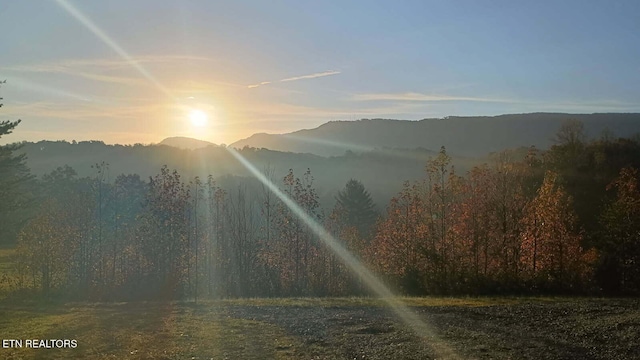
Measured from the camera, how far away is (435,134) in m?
143

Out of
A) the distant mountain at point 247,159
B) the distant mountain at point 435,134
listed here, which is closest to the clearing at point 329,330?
the distant mountain at point 247,159

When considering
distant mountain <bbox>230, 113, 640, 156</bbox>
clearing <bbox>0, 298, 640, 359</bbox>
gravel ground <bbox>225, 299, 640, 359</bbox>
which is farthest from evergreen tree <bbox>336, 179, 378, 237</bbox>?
distant mountain <bbox>230, 113, 640, 156</bbox>

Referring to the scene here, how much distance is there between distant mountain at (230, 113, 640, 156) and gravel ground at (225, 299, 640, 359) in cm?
9843

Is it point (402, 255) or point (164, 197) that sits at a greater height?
point (164, 197)

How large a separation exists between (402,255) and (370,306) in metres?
8.25

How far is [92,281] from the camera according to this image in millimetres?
23547

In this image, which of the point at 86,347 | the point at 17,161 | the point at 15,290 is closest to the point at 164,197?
the point at 15,290

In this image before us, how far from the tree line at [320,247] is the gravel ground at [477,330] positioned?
620cm

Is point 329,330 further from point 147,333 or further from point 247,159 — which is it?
point 247,159

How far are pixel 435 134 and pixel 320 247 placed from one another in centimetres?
12122

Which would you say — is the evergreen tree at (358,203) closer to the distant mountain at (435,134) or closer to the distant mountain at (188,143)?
the distant mountain at (188,143)

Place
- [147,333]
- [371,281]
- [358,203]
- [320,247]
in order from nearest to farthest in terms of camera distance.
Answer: [147,333], [371,281], [320,247], [358,203]

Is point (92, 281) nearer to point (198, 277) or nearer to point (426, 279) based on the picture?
point (198, 277)

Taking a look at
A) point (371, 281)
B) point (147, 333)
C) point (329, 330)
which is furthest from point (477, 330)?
point (371, 281)
